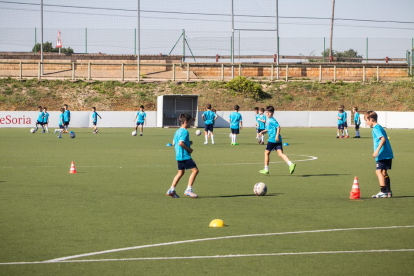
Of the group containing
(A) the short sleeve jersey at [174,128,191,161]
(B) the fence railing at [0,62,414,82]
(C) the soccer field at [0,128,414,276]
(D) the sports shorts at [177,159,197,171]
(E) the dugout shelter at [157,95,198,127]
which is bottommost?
(C) the soccer field at [0,128,414,276]

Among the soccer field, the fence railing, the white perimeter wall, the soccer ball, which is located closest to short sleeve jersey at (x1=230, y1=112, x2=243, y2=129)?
the soccer field

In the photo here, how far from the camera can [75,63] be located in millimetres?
70625

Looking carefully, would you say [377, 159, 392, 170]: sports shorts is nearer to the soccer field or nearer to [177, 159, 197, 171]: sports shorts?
the soccer field

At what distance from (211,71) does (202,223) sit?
63.0 meters

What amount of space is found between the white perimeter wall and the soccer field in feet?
122

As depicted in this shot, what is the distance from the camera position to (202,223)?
10367 millimetres

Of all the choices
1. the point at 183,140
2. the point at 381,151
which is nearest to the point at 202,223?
→ the point at 183,140

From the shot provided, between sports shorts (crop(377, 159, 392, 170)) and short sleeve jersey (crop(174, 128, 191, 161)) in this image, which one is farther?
sports shorts (crop(377, 159, 392, 170))

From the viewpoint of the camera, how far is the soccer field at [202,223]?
25.1 ft

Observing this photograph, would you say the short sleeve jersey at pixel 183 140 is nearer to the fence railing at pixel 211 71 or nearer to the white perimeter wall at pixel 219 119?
the white perimeter wall at pixel 219 119

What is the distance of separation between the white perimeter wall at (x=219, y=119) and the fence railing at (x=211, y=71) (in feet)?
35.3

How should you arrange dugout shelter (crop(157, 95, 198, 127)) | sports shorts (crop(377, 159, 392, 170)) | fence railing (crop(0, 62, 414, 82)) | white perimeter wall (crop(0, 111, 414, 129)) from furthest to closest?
fence railing (crop(0, 62, 414, 82)) → dugout shelter (crop(157, 95, 198, 127)) → white perimeter wall (crop(0, 111, 414, 129)) → sports shorts (crop(377, 159, 392, 170))

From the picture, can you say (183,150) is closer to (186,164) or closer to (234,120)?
(186,164)

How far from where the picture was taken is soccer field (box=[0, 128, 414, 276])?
25.1 ft
